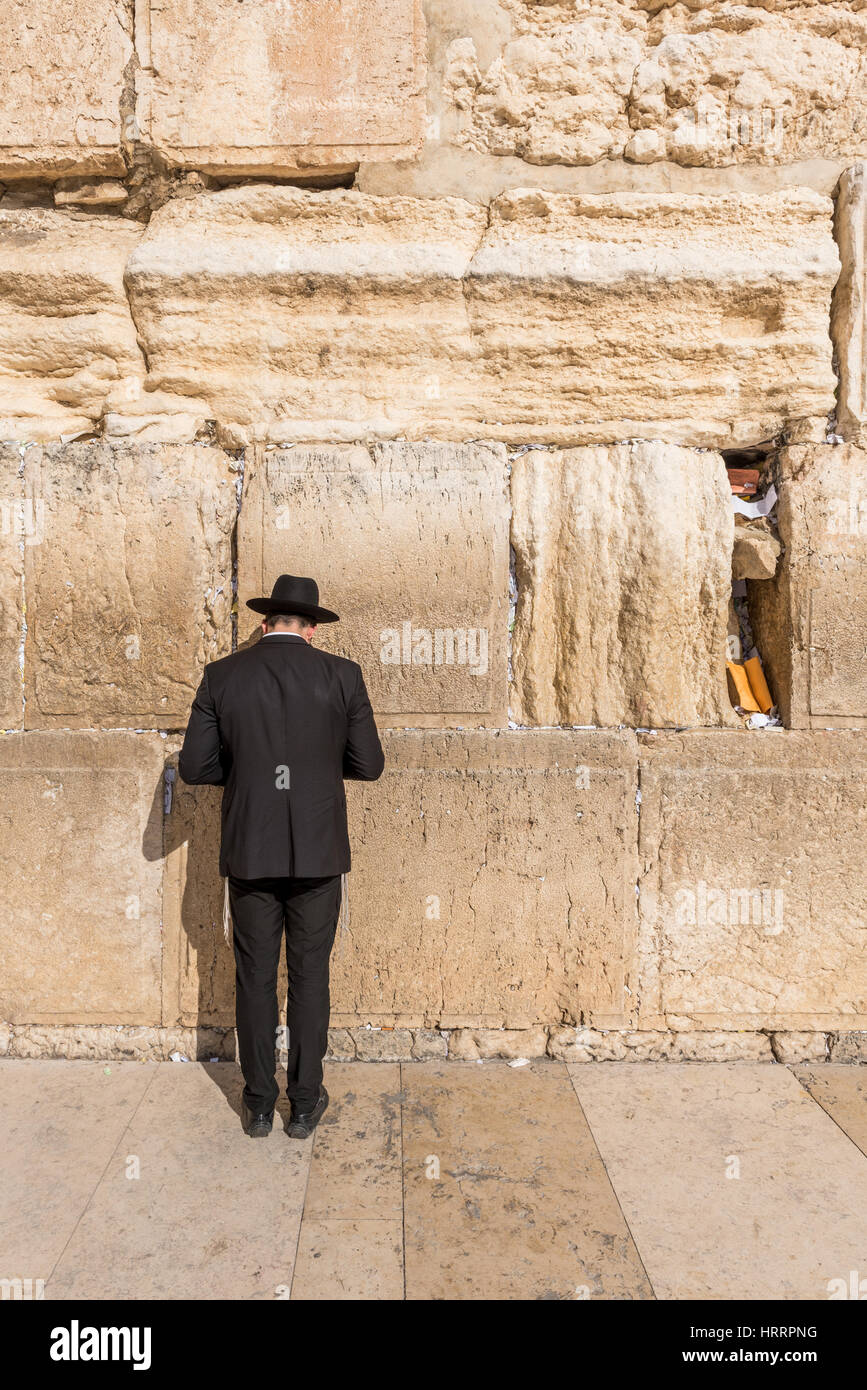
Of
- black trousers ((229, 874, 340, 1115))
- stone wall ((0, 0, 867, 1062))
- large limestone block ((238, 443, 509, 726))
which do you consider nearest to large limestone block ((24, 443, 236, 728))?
stone wall ((0, 0, 867, 1062))

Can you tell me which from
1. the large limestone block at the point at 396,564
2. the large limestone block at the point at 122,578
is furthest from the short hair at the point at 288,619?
the large limestone block at the point at 122,578

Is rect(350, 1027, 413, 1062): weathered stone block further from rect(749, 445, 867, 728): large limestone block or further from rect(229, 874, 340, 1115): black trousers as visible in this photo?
rect(749, 445, 867, 728): large limestone block

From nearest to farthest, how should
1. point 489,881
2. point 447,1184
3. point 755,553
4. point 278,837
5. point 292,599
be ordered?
point 447,1184 → point 278,837 → point 292,599 → point 489,881 → point 755,553

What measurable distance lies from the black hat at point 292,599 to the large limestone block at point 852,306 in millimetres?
2401

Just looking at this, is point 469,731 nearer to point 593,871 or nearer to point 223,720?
point 593,871

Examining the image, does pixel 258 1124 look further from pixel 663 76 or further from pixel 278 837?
pixel 663 76

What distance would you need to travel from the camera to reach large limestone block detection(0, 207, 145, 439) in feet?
11.9

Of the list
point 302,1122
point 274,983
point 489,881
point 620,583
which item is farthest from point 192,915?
point 620,583

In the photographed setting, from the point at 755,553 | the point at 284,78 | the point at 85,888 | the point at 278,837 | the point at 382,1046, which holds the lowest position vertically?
the point at 382,1046

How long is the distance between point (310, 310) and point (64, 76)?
4.76 feet

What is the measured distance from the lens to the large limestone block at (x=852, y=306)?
3.53 m

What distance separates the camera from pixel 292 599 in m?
3.02

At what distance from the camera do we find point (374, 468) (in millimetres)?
3500

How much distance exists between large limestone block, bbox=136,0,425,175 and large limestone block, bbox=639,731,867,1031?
296 cm
